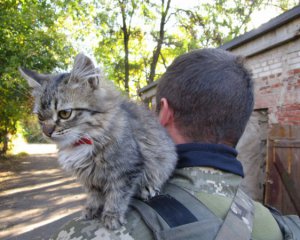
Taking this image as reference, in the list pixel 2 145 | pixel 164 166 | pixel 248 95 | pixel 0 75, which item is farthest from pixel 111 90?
pixel 2 145

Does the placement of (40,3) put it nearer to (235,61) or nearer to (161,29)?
(161,29)

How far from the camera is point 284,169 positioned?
629 cm

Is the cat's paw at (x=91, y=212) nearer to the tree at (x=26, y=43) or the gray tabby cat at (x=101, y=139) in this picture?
the gray tabby cat at (x=101, y=139)

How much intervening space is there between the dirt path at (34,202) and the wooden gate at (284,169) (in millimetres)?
3938

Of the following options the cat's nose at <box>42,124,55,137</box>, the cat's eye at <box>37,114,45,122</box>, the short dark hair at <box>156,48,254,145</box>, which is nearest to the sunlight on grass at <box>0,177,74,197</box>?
the cat's eye at <box>37,114,45,122</box>

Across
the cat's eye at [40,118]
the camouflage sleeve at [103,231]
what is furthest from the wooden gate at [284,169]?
the camouflage sleeve at [103,231]

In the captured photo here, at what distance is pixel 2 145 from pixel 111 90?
68.2 feet

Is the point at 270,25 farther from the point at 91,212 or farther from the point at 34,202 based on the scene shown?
the point at 34,202

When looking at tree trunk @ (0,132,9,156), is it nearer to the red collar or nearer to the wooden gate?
the wooden gate

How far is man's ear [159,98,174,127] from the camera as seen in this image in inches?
74.9

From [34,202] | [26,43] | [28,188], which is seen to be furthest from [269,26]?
[28,188]

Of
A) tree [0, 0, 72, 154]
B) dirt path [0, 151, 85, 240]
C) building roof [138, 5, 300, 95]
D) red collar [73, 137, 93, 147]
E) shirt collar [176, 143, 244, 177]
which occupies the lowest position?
dirt path [0, 151, 85, 240]

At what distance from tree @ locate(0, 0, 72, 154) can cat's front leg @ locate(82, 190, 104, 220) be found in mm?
8836

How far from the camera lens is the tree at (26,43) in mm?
11117
